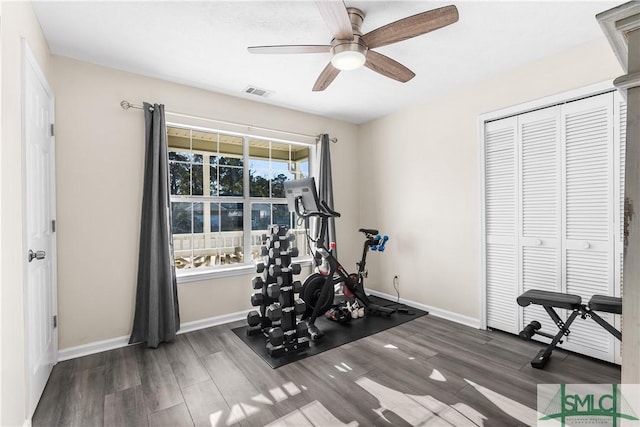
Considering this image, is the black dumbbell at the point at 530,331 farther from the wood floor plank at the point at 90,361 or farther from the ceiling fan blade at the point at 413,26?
the wood floor plank at the point at 90,361

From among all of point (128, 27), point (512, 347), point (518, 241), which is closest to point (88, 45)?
point (128, 27)

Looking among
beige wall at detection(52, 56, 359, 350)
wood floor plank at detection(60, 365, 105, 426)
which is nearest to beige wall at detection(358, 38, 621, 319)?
beige wall at detection(52, 56, 359, 350)

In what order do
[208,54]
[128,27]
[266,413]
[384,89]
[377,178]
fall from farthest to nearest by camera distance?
[377,178] < [384,89] < [208,54] < [128,27] < [266,413]

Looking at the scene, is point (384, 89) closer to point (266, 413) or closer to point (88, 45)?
point (88, 45)

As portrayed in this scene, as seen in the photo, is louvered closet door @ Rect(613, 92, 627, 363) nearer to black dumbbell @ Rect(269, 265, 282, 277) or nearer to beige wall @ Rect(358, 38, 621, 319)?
beige wall @ Rect(358, 38, 621, 319)

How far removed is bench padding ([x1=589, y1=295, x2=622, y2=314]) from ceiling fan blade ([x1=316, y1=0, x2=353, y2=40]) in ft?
8.33

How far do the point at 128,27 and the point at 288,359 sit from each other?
2.94 m

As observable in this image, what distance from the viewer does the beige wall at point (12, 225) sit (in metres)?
1.46

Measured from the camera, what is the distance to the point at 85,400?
2.06 m

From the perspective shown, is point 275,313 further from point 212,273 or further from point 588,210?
point 588,210

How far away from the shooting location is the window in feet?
11.2

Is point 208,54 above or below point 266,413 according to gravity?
above

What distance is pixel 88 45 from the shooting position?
98.9 inches

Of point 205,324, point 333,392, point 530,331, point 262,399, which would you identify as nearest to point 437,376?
point 333,392
